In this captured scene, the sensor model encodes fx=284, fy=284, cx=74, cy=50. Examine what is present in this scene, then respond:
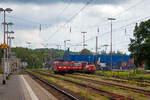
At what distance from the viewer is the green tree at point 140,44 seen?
47375mm

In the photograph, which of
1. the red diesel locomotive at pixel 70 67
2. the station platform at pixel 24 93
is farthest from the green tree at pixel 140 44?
the station platform at pixel 24 93

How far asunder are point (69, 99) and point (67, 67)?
36299 millimetres

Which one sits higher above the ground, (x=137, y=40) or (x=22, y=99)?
(x=137, y=40)

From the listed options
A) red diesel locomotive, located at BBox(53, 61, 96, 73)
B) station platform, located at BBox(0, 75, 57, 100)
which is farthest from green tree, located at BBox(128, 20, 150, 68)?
station platform, located at BBox(0, 75, 57, 100)

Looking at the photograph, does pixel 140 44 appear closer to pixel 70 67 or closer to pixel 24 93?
pixel 70 67

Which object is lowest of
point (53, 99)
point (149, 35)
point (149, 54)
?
point (53, 99)

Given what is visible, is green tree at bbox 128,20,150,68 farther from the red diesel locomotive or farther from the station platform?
the station platform

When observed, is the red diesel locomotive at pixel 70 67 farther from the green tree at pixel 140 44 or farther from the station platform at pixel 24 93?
the station platform at pixel 24 93

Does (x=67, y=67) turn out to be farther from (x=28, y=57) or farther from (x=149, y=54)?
(x=28, y=57)

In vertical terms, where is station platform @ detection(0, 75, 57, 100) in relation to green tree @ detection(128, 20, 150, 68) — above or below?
below

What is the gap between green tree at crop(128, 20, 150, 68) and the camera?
47375mm

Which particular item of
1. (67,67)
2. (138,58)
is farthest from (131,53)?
(67,67)

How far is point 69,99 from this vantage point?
16.9 metres

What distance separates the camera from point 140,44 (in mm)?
48844
